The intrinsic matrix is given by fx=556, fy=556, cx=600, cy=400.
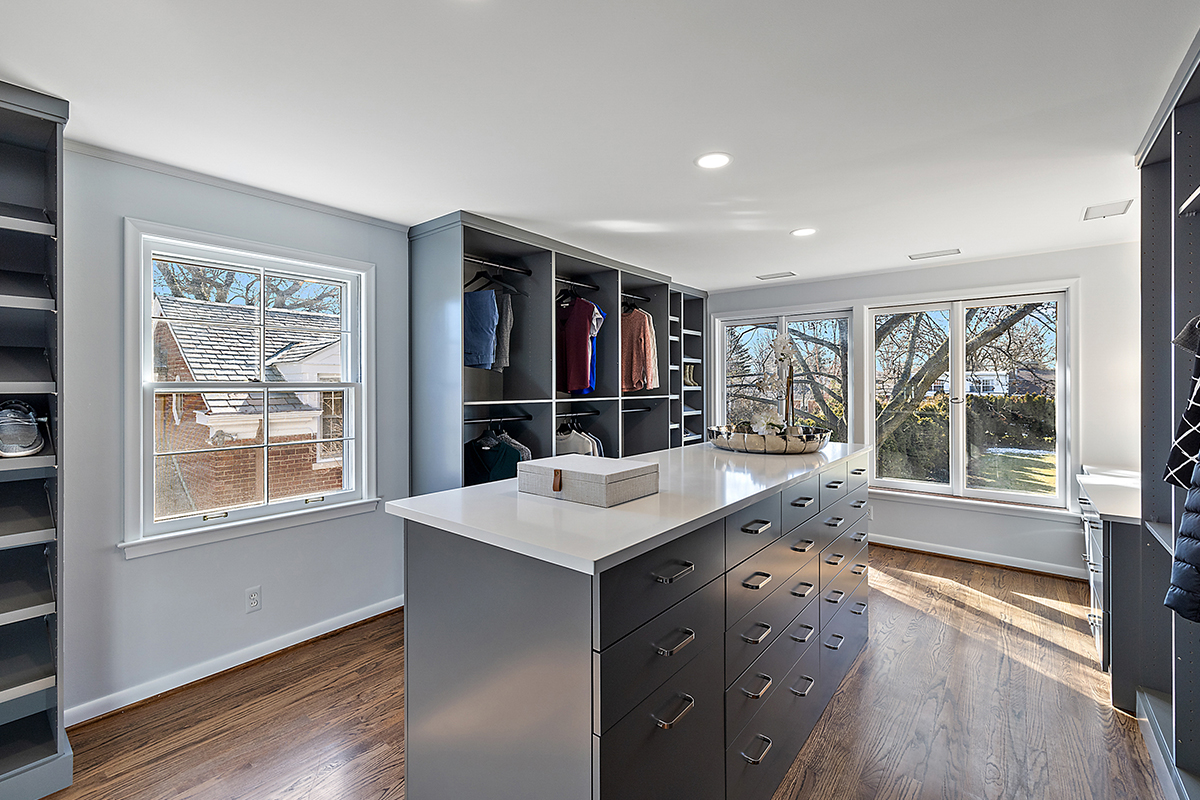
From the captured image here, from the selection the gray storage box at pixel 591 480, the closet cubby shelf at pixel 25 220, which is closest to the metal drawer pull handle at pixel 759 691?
the gray storage box at pixel 591 480

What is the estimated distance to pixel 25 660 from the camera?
192 cm

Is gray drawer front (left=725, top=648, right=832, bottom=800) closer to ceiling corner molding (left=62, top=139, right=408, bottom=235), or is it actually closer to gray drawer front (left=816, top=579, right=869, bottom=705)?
gray drawer front (left=816, top=579, right=869, bottom=705)

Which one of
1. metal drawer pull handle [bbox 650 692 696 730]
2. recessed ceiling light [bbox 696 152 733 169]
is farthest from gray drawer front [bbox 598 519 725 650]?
recessed ceiling light [bbox 696 152 733 169]

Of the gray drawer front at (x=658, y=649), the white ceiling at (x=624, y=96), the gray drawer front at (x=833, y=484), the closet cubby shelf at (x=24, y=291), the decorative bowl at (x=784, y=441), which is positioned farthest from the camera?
the decorative bowl at (x=784, y=441)

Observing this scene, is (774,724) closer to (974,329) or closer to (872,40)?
(872,40)

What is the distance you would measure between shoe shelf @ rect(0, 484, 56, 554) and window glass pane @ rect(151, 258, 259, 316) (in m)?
0.86

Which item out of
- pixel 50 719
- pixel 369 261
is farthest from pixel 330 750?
pixel 369 261

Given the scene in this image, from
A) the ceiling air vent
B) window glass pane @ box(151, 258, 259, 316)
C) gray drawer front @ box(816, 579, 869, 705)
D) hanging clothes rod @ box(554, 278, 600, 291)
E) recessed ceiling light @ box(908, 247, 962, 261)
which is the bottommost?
gray drawer front @ box(816, 579, 869, 705)

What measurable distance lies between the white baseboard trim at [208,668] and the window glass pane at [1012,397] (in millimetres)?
4533

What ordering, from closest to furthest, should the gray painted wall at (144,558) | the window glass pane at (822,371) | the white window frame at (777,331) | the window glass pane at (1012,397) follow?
the gray painted wall at (144,558) → the window glass pane at (1012,397) → the white window frame at (777,331) → the window glass pane at (822,371)

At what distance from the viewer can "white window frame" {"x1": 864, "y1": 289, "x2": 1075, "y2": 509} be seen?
4.05 meters

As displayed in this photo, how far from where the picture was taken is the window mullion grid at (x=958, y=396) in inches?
175

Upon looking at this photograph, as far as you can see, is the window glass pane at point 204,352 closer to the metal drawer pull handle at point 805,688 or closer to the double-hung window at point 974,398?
the metal drawer pull handle at point 805,688

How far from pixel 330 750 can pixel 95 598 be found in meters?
1.20
